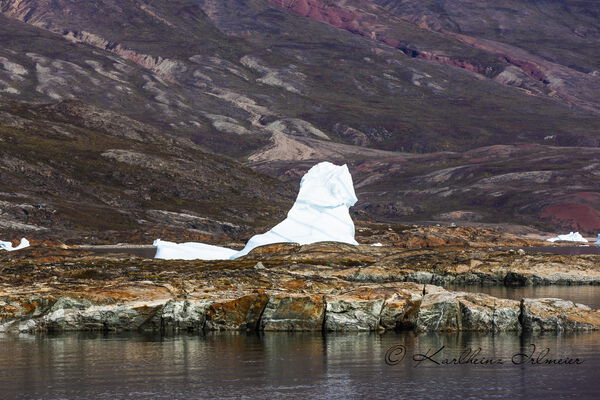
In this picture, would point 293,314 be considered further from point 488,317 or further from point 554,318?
point 554,318

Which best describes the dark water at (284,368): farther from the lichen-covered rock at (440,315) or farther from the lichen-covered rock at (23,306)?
the lichen-covered rock at (23,306)

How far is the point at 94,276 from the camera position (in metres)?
64.4

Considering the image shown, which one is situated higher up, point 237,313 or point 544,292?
point 544,292

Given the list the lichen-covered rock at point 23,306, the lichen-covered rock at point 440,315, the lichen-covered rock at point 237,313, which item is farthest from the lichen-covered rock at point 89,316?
the lichen-covered rock at point 440,315

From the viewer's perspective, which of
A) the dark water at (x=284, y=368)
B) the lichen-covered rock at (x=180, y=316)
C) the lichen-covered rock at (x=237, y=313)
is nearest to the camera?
the dark water at (x=284, y=368)

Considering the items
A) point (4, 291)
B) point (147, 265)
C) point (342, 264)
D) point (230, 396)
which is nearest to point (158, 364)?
point (230, 396)

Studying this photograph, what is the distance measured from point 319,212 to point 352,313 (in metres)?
57.5

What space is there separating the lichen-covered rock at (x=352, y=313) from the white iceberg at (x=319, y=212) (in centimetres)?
5177

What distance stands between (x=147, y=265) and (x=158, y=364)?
117 ft

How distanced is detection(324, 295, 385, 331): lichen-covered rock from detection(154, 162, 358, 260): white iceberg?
170 ft

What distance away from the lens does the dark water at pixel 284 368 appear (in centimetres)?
3309

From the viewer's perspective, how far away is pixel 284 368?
38031 mm

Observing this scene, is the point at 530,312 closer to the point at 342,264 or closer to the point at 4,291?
the point at 4,291

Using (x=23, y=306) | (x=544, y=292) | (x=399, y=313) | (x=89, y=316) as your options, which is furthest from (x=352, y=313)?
(x=544, y=292)
